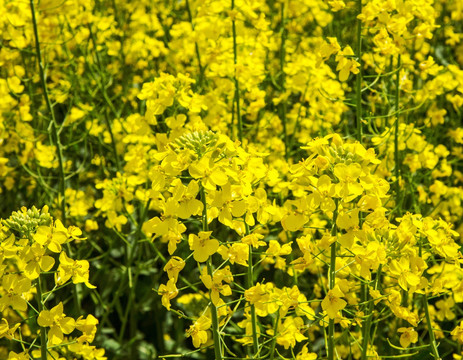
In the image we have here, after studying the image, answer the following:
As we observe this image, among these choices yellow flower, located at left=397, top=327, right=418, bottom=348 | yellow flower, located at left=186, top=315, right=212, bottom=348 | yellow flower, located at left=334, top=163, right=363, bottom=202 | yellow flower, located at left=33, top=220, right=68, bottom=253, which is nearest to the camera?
yellow flower, located at left=334, top=163, right=363, bottom=202

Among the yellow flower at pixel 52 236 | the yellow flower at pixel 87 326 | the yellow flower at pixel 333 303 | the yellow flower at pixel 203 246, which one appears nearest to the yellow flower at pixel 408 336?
the yellow flower at pixel 333 303

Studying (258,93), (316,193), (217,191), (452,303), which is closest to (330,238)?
(316,193)

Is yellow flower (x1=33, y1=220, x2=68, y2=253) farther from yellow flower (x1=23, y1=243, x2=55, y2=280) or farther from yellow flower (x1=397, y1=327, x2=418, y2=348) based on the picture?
yellow flower (x1=397, y1=327, x2=418, y2=348)

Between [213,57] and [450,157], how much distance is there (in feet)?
7.06

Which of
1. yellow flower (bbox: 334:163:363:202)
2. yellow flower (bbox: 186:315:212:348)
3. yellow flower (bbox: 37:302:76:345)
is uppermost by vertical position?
yellow flower (bbox: 334:163:363:202)

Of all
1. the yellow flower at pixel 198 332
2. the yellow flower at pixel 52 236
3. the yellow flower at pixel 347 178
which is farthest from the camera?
the yellow flower at pixel 198 332

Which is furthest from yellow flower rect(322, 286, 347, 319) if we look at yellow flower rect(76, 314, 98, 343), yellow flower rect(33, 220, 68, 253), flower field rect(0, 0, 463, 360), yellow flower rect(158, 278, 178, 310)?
yellow flower rect(33, 220, 68, 253)

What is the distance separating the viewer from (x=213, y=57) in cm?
401

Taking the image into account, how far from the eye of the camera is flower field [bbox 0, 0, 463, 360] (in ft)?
7.75

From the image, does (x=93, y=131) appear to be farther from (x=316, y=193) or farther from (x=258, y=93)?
(x=316, y=193)

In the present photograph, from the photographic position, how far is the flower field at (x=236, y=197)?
7.75 feet

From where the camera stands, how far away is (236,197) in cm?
233

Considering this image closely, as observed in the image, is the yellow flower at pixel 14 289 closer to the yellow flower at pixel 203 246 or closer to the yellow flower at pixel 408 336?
the yellow flower at pixel 203 246

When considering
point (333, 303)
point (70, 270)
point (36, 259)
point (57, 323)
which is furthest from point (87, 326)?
point (333, 303)
